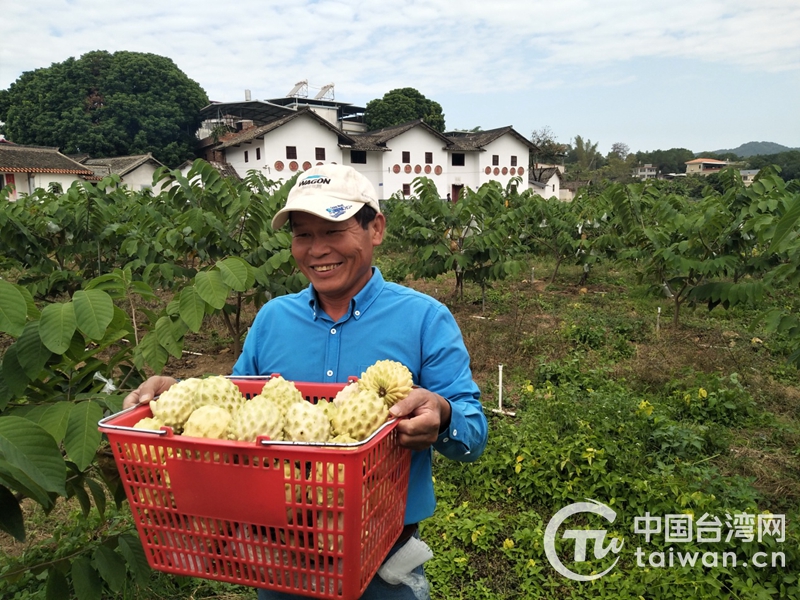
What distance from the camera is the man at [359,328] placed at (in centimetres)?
161

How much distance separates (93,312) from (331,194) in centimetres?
82

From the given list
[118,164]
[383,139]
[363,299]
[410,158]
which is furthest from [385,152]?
[363,299]

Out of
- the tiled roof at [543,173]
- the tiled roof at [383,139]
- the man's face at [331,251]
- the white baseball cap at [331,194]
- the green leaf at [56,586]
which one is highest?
the tiled roof at [383,139]

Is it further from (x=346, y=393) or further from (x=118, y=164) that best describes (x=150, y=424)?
(x=118, y=164)

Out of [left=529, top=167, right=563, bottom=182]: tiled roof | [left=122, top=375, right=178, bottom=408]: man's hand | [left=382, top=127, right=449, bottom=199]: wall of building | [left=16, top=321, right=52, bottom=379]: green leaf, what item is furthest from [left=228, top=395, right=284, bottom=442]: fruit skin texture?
[left=529, top=167, right=563, bottom=182]: tiled roof

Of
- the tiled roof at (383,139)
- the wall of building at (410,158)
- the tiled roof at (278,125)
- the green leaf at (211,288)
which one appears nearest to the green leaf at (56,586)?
the green leaf at (211,288)

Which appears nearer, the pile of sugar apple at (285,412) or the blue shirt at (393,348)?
the pile of sugar apple at (285,412)

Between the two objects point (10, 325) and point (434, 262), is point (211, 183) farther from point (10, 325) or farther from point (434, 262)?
point (434, 262)

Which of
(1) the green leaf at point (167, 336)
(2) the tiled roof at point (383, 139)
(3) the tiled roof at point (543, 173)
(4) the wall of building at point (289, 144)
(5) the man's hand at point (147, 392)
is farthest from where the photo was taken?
(3) the tiled roof at point (543, 173)

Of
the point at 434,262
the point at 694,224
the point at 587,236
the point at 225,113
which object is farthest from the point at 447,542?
the point at 225,113

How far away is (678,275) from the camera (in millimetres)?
7812

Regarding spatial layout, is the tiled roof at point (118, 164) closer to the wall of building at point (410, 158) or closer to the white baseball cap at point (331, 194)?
the wall of building at point (410, 158)

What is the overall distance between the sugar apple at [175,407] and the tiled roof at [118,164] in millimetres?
30937

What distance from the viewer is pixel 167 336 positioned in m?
2.11
